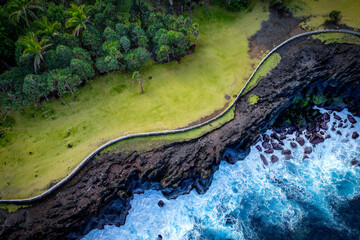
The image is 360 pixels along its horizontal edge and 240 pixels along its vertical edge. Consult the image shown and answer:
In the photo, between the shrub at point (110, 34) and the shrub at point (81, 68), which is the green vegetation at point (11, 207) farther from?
the shrub at point (110, 34)

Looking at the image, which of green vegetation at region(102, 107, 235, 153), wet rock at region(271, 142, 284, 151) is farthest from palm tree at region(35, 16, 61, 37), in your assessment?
wet rock at region(271, 142, 284, 151)

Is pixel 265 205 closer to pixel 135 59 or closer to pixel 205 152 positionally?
pixel 205 152

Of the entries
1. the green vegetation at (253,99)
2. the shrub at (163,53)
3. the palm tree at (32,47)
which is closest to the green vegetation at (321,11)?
the green vegetation at (253,99)

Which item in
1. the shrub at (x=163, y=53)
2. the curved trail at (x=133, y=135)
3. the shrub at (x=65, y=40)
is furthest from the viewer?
the shrub at (x=65, y=40)

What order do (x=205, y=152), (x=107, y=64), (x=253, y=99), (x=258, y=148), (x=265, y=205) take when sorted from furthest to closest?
(x=107, y=64) → (x=253, y=99) → (x=258, y=148) → (x=205, y=152) → (x=265, y=205)

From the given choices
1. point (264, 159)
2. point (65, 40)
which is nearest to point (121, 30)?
point (65, 40)

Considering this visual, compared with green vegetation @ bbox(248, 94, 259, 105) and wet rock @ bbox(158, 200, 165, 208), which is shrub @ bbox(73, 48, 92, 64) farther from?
green vegetation @ bbox(248, 94, 259, 105)
